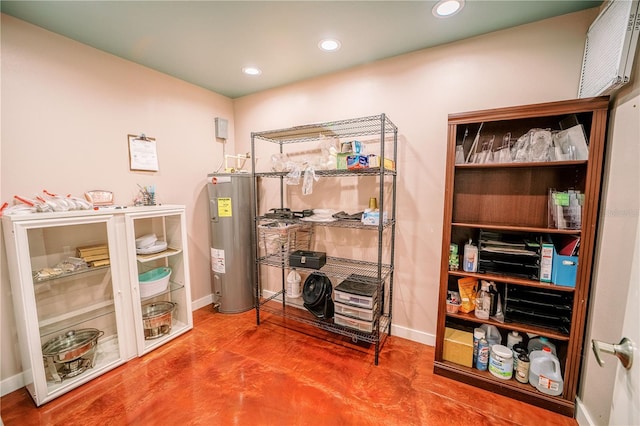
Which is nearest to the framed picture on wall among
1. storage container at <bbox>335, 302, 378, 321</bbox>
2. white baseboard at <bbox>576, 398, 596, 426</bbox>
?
storage container at <bbox>335, 302, 378, 321</bbox>

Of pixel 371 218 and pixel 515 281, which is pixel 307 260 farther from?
pixel 515 281

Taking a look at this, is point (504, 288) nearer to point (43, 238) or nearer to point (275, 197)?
point (275, 197)

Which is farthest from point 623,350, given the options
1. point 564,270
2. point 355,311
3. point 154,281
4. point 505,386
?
point 154,281

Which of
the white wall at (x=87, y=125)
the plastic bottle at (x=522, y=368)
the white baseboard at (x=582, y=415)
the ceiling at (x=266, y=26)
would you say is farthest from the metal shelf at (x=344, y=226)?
the white baseboard at (x=582, y=415)

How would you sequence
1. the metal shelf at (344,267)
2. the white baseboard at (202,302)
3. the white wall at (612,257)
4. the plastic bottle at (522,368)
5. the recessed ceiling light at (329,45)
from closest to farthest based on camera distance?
the white wall at (612,257)
the plastic bottle at (522,368)
the recessed ceiling light at (329,45)
the metal shelf at (344,267)
the white baseboard at (202,302)

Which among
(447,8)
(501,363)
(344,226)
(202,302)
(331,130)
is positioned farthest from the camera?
(202,302)

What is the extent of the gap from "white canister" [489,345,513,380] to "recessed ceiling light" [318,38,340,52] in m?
2.45

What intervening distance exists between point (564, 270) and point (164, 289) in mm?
2991

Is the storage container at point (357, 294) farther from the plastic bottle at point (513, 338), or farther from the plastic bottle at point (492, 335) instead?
the plastic bottle at point (513, 338)

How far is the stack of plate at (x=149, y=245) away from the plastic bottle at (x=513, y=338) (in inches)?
111

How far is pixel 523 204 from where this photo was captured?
66.6 inches

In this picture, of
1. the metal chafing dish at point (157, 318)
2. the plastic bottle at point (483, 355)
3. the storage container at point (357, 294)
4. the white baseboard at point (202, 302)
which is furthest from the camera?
the white baseboard at point (202, 302)

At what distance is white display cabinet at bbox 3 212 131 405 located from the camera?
58.0 inches

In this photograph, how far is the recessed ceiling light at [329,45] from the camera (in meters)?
1.82
